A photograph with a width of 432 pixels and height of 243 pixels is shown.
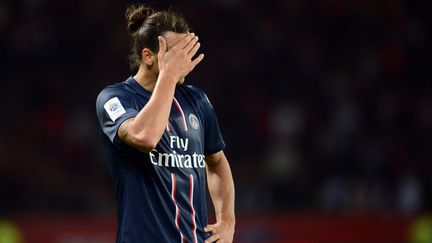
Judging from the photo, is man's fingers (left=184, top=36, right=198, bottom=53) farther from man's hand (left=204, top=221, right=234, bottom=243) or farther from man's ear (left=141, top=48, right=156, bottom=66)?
man's hand (left=204, top=221, right=234, bottom=243)

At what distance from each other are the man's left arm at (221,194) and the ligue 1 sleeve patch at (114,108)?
2.14ft

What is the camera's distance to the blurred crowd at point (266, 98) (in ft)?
33.7

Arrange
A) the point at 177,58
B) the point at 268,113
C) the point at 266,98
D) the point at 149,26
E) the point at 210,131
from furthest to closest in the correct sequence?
the point at 266,98 → the point at 268,113 → the point at 210,131 → the point at 149,26 → the point at 177,58

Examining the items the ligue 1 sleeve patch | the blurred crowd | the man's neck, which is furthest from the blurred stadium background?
the ligue 1 sleeve patch

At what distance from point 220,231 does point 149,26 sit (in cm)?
100

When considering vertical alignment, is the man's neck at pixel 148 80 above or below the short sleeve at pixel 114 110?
above

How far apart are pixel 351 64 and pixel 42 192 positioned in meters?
4.67

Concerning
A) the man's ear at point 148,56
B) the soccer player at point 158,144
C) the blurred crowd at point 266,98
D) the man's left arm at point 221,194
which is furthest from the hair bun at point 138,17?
the blurred crowd at point 266,98

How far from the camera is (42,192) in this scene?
10227mm

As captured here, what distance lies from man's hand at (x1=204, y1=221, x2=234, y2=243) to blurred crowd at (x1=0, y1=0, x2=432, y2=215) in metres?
6.15

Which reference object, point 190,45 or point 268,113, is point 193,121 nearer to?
point 190,45

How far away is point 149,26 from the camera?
3705mm

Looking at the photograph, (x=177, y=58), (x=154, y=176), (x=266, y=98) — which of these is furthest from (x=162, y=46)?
(x=266, y=98)

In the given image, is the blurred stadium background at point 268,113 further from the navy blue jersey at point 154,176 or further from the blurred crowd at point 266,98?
the navy blue jersey at point 154,176
